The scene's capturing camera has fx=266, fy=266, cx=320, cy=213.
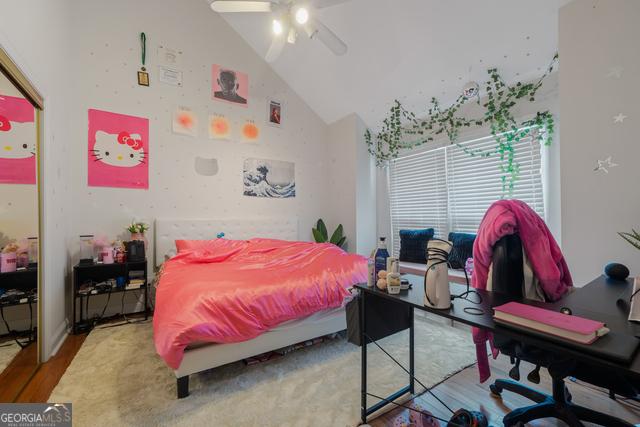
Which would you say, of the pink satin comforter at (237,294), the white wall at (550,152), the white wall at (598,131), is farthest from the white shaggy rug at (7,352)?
the white wall at (550,152)

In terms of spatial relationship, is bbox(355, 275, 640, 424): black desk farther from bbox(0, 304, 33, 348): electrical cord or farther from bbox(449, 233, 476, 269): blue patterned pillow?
bbox(0, 304, 33, 348): electrical cord

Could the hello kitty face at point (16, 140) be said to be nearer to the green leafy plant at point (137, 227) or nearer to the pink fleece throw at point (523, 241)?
the green leafy plant at point (137, 227)

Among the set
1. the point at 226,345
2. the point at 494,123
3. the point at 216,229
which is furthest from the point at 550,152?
the point at 216,229

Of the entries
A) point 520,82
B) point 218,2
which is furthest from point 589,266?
point 218,2

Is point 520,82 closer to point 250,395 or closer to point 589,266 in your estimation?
point 589,266

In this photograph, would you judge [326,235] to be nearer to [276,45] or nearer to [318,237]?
[318,237]

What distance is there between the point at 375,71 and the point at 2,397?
419cm

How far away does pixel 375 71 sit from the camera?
332 cm

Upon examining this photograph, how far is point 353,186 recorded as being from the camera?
13.4 ft

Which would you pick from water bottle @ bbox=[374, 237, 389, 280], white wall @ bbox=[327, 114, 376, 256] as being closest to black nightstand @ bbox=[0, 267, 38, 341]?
water bottle @ bbox=[374, 237, 389, 280]

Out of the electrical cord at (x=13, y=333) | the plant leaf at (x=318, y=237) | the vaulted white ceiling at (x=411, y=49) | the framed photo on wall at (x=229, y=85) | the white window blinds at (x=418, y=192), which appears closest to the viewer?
the electrical cord at (x=13, y=333)

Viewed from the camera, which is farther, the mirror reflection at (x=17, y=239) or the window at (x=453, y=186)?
the window at (x=453, y=186)

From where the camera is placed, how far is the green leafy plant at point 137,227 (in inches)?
115

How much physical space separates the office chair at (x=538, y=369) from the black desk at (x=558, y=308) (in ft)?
0.39
